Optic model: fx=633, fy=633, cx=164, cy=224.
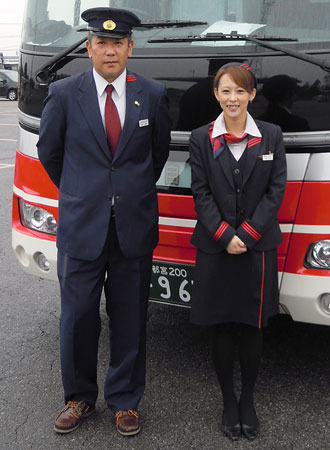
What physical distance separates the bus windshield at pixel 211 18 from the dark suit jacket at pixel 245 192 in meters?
0.46

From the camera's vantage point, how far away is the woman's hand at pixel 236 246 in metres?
2.57

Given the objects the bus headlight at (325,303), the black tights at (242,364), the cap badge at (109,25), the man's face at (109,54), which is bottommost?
the black tights at (242,364)

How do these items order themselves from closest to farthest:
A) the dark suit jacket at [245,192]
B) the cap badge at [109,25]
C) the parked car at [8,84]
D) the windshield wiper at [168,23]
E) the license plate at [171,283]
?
the cap badge at [109,25]
the dark suit jacket at [245,192]
the windshield wiper at [168,23]
the license plate at [171,283]
the parked car at [8,84]

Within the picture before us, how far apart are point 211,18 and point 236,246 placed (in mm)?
1056

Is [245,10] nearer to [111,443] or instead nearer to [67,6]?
[67,6]

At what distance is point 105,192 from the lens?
2.61 meters

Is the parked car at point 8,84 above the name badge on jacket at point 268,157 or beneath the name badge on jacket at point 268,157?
beneath

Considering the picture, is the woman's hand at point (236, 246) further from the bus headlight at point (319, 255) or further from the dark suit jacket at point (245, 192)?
the bus headlight at point (319, 255)

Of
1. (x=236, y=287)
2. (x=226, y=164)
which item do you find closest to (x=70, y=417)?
(x=236, y=287)

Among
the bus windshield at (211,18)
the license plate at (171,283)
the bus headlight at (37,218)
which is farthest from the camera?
the bus headlight at (37,218)


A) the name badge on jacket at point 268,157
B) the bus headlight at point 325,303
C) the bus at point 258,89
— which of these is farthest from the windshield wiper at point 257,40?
the bus headlight at point 325,303

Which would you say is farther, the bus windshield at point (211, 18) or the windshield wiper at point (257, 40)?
the bus windshield at point (211, 18)

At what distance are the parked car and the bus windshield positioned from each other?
81.0 feet

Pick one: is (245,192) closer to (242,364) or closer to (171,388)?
(242,364)
